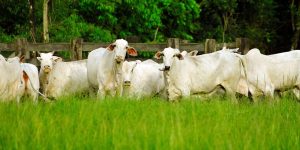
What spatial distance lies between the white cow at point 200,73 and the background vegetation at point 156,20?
35.5ft

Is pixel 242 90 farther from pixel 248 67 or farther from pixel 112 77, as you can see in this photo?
pixel 112 77

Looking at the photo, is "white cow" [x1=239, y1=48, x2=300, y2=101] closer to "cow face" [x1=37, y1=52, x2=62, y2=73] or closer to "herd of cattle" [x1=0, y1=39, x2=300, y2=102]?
"herd of cattle" [x1=0, y1=39, x2=300, y2=102]

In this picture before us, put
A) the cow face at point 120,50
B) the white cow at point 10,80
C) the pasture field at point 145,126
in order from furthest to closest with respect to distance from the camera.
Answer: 1. the cow face at point 120,50
2. the white cow at point 10,80
3. the pasture field at point 145,126

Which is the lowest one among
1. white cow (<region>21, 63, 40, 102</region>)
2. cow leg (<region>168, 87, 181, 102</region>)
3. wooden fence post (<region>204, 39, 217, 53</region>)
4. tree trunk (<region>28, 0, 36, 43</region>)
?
cow leg (<region>168, 87, 181, 102</region>)

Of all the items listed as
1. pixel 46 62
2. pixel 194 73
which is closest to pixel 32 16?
pixel 46 62

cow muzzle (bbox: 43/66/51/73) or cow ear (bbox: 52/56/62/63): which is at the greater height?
cow ear (bbox: 52/56/62/63)

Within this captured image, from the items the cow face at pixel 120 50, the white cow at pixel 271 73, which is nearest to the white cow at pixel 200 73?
the white cow at pixel 271 73

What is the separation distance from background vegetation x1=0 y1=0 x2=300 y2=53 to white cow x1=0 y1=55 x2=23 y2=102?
12.9 metres

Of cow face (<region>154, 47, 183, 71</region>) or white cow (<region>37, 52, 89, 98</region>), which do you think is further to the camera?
white cow (<region>37, 52, 89, 98</region>)

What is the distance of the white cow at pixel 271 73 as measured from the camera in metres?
13.7

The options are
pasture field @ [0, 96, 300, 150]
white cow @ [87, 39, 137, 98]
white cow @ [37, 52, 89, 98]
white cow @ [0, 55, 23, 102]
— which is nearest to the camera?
pasture field @ [0, 96, 300, 150]

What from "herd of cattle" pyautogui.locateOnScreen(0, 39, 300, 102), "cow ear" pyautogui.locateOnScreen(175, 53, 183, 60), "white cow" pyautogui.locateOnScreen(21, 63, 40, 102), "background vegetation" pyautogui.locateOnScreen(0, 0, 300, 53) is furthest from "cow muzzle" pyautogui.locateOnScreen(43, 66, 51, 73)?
"background vegetation" pyautogui.locateOnScreen(0, 0, 300, 53)

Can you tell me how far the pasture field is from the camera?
20.6 ft

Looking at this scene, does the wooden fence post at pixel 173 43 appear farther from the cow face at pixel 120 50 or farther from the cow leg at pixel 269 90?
the cow leg at pixel 269 90
